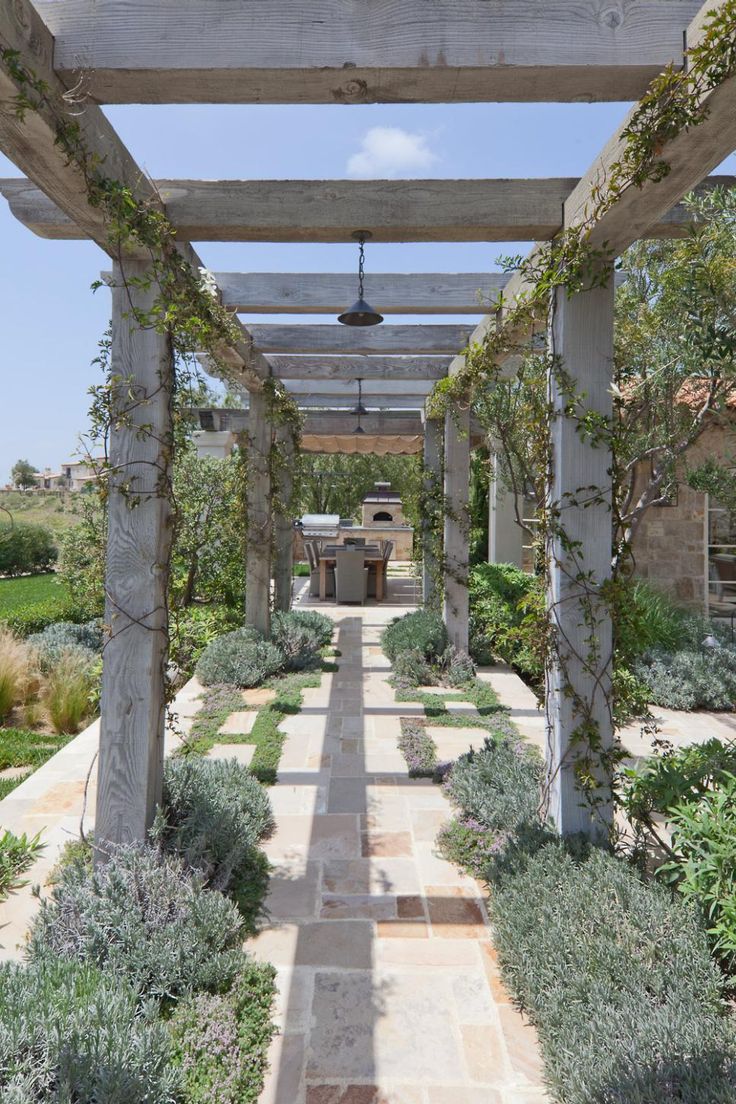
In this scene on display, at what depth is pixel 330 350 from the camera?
5523 mm

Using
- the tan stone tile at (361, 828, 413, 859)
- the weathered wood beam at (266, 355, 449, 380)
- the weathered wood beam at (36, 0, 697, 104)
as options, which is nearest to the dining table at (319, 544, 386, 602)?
the weathered wood beam at (266, 355, 449, 380)

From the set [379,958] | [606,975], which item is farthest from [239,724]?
[606,975]

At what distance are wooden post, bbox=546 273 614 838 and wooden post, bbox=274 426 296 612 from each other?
4.78 metres

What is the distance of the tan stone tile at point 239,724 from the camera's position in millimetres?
4875

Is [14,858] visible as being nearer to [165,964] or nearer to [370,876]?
[165,964]

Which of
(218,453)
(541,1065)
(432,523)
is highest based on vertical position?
(218,453)

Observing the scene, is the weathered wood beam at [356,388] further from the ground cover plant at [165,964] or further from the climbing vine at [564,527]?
the ground cover plant at [165,964]

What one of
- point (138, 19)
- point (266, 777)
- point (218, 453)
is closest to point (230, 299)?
point (138, 19)

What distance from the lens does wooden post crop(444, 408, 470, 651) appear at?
21.9 feet

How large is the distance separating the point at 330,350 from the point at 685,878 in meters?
4.50

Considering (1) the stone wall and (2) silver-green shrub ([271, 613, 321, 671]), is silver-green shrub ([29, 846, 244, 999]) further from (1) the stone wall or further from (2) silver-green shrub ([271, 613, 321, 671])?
(1) the stone wall

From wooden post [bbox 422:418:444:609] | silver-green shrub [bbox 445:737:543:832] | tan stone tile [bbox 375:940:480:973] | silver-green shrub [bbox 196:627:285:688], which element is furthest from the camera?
wooden post [bbox 422:418:444:609]

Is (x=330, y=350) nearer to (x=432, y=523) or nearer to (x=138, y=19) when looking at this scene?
(x=432, y=523)

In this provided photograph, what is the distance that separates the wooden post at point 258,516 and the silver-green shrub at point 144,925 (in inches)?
165
